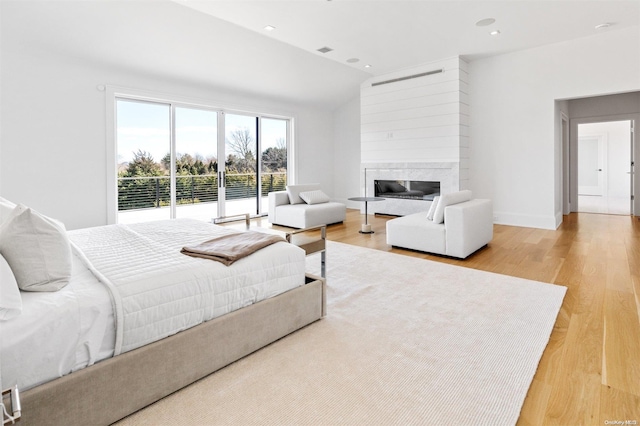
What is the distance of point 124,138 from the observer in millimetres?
5555

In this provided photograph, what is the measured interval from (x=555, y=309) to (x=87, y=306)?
9.70ft

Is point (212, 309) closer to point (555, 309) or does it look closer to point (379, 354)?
point (379, 354)

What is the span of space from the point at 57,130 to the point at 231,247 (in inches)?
166

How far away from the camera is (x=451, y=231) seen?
13.1ft

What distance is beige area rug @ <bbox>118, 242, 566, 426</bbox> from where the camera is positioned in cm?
155

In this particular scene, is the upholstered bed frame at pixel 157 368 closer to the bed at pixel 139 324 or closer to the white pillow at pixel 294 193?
the bed at pixel 139 324

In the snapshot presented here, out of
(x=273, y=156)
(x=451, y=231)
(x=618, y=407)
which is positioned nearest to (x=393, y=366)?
(x=618, y=407)

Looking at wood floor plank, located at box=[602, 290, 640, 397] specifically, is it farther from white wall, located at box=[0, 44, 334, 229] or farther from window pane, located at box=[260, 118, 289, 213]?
window pane, located at box=[260, 118, 289, 213]

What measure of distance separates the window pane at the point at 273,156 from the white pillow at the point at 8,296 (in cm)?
634

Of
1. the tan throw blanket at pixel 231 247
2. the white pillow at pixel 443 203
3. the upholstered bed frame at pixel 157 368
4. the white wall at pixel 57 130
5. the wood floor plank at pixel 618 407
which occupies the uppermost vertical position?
the white wall at pixel 57 130

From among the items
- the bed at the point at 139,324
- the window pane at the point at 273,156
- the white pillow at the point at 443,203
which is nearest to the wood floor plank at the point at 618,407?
the bed at the point at 139,324

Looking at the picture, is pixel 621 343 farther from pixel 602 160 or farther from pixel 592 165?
pixel 592 165

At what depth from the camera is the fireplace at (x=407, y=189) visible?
686 cm

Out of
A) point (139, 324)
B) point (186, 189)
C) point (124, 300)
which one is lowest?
point (139, 324)
